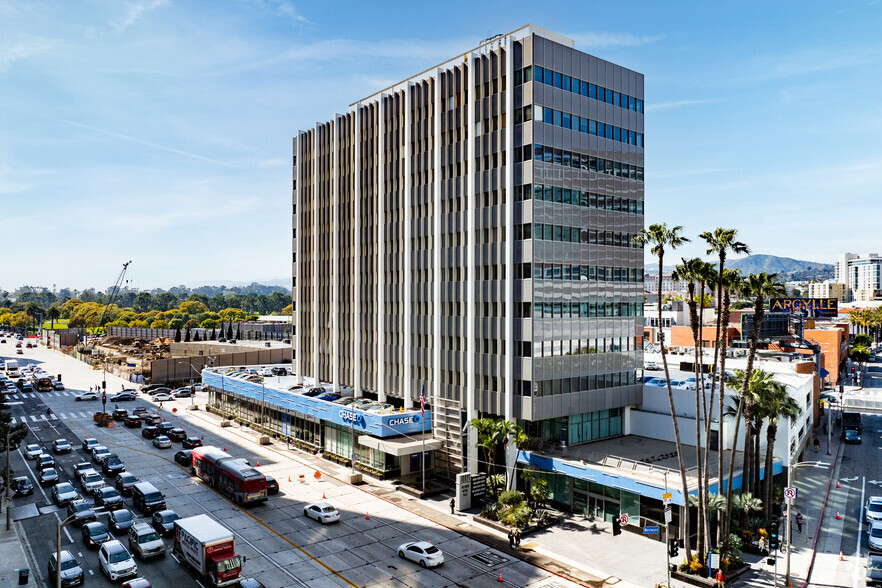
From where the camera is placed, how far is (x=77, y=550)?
4631 centimetres

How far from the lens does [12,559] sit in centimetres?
4478

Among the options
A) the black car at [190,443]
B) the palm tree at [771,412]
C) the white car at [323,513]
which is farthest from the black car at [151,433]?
the palm tree at [771,412]

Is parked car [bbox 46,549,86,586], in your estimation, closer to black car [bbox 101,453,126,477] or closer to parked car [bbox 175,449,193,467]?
black car [bbox 101,453,126,477]

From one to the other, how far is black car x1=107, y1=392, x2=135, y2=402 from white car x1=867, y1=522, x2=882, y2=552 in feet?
399

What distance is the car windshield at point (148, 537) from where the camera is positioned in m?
45.1

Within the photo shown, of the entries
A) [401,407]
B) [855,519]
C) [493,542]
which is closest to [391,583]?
[493,542]

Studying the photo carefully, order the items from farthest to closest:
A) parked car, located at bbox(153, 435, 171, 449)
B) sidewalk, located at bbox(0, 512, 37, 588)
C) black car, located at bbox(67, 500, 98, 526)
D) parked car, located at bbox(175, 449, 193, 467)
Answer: parked car, located at bbox(153, 435, 171, 449)
parked car, located at bbox(175, 449, 193, 467)
black car, located at bbox(67, 500, 98, 526)
sidewalk, located at bbox(0, 512, 37, 588)

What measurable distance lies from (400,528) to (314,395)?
34.2 meters

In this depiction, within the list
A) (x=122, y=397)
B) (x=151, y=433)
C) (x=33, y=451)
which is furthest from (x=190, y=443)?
(x=122, y=397)

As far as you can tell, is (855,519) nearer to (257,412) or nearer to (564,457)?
(564,457)

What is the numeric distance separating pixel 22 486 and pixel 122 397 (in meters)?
64.7

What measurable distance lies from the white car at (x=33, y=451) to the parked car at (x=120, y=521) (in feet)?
95.3

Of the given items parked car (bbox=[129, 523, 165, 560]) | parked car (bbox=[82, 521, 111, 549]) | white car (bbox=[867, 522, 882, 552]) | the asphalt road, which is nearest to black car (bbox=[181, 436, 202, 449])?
the asphalt road

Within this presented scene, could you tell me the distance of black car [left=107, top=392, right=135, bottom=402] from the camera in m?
121
